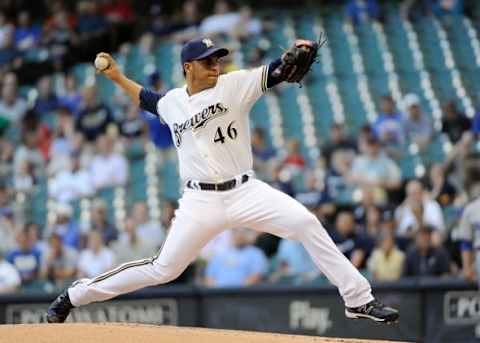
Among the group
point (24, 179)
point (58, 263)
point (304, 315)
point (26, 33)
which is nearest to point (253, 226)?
point (304, 315)

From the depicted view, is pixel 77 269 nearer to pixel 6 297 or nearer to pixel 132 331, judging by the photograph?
pixel 6 297

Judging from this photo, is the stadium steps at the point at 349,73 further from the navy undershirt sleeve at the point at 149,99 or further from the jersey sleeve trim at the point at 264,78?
the jersey sleeve trim at the point at 264,78

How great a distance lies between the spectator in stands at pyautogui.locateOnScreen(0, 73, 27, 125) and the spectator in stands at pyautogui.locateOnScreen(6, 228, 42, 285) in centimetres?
349

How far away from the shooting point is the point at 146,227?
1229 centimetres

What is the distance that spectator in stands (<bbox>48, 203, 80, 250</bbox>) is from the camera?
503 inches

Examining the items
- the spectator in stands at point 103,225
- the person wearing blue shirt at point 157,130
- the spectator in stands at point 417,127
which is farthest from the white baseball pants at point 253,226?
the spectator in stands at point 417,127

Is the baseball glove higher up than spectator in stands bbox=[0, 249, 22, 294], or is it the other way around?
the baseball glove

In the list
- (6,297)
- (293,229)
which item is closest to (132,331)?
(293,229)

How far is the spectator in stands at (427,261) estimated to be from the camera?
35.7 ft

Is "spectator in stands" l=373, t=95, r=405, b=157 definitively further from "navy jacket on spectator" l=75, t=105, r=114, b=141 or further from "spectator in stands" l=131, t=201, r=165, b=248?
"navy jacket on spectator" l=75, t=105, r=114, b=141

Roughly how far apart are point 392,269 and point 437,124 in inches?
115

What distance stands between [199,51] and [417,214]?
4.62m

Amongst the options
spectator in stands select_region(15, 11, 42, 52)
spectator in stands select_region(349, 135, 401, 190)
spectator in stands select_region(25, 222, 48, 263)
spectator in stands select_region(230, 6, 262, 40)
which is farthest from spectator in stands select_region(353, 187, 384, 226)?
spectator in stands select_region(15, 11, 42, 52)

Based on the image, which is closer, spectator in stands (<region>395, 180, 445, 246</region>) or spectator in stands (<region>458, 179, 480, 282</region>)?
spectator in stands (<region>458, 179, 480, 282</region>)
